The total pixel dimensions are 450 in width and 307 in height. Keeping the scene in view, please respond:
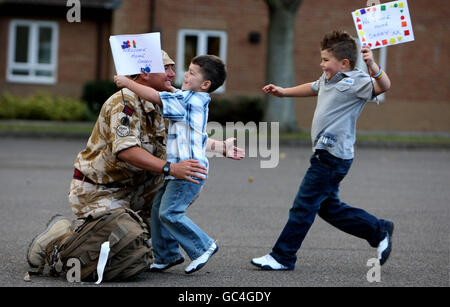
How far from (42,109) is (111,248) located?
55.9 ft

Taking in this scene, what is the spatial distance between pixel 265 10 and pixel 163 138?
18.0 m

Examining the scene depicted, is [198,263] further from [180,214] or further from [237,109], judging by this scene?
[237,109]

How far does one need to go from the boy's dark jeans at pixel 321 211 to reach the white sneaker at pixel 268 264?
3 cm

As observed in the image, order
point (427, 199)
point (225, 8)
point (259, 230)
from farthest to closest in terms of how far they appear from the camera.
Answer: point (225, 8)
point (427, 199)
point (259, 230)

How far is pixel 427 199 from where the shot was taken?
9.23 metres

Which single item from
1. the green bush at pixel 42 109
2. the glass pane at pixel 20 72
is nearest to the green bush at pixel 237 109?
→ the green bush at pixel 42 109

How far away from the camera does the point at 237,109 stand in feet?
72.0

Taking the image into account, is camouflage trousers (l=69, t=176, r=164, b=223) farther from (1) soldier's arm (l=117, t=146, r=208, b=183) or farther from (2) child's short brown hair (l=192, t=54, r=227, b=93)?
(2) child's short brown hair (l=192, t=54, r=227, b=93)

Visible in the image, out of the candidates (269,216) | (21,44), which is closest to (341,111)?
(269,216)

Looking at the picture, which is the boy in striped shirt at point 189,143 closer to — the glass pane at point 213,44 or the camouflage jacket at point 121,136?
the camouflage jacket at point 121,136

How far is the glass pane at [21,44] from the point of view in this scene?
23328mm

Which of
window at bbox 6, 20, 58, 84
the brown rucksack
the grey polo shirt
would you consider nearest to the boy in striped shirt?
the brown rucksack
